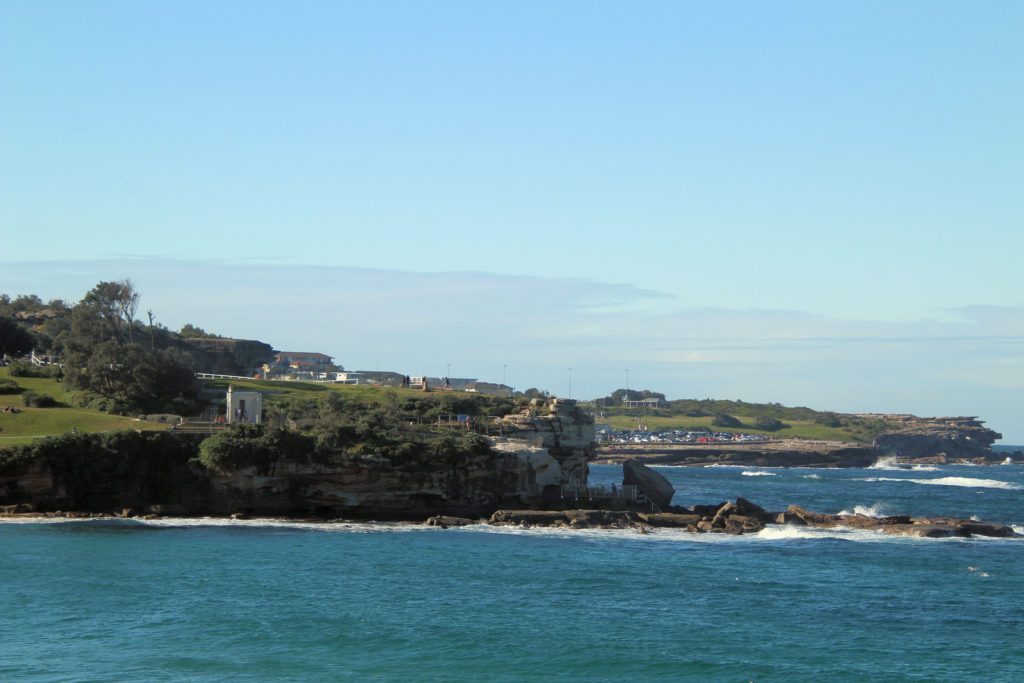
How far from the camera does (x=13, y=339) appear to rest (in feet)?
310

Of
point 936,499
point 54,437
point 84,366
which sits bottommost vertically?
point 936,499

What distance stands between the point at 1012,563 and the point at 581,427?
29.7 meters

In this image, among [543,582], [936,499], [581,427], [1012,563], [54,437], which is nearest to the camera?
[543,582]

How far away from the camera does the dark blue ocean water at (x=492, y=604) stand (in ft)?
96.4

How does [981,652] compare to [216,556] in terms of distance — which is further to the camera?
[216,556]

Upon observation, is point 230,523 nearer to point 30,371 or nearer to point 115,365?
point 115,365

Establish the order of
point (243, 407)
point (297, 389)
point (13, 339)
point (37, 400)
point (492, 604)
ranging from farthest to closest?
point (13, 339)
point (297, 389)
point (37, 400)
point (243, 407)
point (492, 604)

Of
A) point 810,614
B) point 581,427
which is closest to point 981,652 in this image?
point 810,614

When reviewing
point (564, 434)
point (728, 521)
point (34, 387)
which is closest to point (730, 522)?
point (728, 521)

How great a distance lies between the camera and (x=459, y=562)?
45.1 m

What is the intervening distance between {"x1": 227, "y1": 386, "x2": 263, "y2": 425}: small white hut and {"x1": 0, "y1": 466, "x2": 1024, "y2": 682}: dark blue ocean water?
1340 cm

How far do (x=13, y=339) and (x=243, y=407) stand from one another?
40.8 meters

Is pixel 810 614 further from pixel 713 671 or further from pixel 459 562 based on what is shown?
pixel 459 562

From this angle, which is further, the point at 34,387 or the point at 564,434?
the point at 34,387
